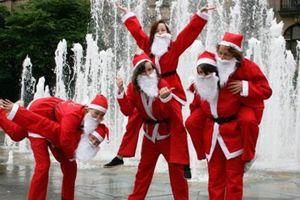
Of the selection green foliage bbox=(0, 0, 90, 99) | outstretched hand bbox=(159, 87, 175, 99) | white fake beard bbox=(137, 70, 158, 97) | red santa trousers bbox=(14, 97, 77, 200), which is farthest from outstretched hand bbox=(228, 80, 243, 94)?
green foliage bbox=(0, 0, 90, 99)

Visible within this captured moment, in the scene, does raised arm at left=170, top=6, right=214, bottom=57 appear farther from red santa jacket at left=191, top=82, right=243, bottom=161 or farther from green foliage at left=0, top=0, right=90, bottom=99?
green foliage at left=0, top=0, right=90, bottom=99

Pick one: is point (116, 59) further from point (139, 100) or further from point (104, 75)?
point (139, 100)

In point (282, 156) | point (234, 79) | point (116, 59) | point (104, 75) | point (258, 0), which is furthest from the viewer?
point (258, 0)

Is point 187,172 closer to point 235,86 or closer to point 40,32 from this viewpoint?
point 235,86

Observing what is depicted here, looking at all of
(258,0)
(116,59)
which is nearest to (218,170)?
(116,59)

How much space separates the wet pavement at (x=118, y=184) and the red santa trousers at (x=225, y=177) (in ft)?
4.82

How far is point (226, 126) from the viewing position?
4539mm

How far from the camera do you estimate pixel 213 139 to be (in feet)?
15.0

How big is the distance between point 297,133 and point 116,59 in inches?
490

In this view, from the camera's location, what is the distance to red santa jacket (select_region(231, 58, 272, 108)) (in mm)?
4383

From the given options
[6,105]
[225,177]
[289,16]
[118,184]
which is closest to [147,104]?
[225,177]

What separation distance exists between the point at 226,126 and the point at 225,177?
17.0 inches

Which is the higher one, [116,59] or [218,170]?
[116,59]

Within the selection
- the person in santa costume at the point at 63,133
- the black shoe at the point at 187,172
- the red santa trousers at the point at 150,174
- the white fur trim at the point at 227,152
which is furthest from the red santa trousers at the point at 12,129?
the white fur trim at the point at 227,152
